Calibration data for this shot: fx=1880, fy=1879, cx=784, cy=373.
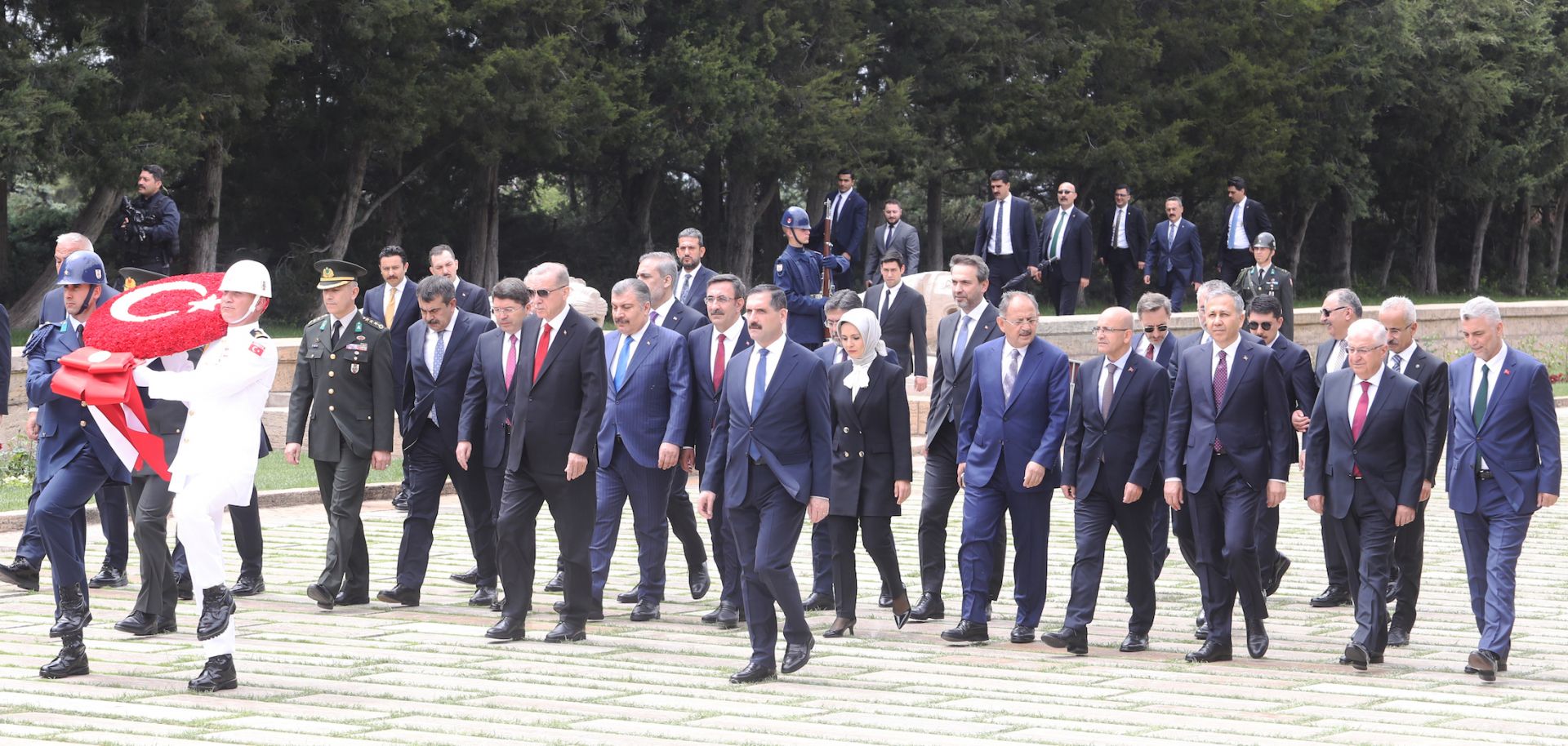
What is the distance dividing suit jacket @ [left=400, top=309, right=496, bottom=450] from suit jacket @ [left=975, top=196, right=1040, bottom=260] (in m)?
9.35

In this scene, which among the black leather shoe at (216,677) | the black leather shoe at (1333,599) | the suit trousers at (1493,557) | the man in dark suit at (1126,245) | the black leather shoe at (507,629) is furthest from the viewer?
the man in dark suit at (1126,245)

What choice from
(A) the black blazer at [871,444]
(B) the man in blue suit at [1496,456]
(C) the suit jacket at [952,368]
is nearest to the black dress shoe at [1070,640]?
(A) the black blazer at [871,444]

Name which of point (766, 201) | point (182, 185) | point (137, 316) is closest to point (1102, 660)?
point (137, 316)

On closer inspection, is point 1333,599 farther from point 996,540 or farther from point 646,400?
point 646,400

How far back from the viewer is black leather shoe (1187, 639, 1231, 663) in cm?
880

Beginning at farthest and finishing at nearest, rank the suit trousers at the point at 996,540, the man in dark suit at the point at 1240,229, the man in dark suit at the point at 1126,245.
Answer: the man in dark suit at the point at 1126,245 → the man in dark suit at the point at 1240,229 → the suit trousers at the point at 996,540

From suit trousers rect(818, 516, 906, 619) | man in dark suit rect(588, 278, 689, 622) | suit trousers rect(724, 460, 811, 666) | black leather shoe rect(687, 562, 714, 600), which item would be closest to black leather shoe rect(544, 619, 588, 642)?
man in dark suit rect(588, 278, 689, 622)

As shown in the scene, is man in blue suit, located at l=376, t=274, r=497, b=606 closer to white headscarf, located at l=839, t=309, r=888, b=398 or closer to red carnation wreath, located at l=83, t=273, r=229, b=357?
white headscarf, located at l=839, t=309, r=888, b=398

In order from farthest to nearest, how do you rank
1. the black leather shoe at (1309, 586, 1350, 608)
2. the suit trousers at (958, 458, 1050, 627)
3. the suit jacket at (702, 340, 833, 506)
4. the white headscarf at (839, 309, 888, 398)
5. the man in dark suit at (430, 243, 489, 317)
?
1. the man in dark suit at (430, 243, 489, 317)
2. the black leather shoe at (1309, 586, 1350, 608)
3. the white headscarf at (839, 309, 888, 398)
4. the suit trousers at (958, 458, 1050, 627)
5. the suit jacket at (702, 340, 833, 506)

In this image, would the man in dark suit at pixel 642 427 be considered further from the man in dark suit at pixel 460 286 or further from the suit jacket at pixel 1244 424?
the man in dark suit at pixel 460 286

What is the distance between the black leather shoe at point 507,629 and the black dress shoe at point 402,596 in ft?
4.08

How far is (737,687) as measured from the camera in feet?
26.6

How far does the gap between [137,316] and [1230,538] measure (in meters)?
5.13

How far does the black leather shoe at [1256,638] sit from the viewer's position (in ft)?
29.2
